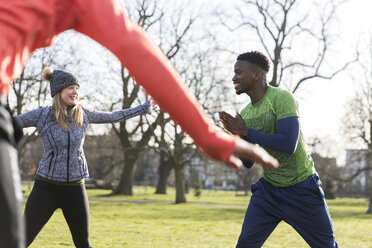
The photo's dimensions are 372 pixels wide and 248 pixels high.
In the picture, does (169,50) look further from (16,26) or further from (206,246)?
(16,26)

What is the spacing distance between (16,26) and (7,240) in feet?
2.16

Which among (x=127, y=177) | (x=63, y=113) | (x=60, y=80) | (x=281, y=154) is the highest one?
(x=60, y=80)

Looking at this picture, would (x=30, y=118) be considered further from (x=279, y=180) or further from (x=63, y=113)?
(x=279, y=180)

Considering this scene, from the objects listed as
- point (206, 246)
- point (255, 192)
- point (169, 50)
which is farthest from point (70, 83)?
point (169, 50)

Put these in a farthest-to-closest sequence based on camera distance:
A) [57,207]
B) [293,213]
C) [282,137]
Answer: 1. [57,207]
2. [293,213]
3. [282,137]

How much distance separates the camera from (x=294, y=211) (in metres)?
3.95

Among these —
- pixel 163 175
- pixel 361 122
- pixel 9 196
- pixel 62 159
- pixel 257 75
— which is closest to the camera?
pixel 9 196

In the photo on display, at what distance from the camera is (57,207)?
14.5ft

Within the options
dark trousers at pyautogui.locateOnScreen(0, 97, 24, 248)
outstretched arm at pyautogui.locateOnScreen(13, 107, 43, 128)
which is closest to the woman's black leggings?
outstretched arm at pyautogui.locateOnScreen(13, 107, 43, 128)

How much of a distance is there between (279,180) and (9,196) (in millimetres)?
3033

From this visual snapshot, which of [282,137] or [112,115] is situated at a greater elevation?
[112,115]

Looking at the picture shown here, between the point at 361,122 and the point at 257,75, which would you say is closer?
the point at 257,75

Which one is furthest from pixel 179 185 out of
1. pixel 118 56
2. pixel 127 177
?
pixel 118 56

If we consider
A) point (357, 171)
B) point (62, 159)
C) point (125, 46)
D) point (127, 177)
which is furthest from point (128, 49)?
point (127, 177)
